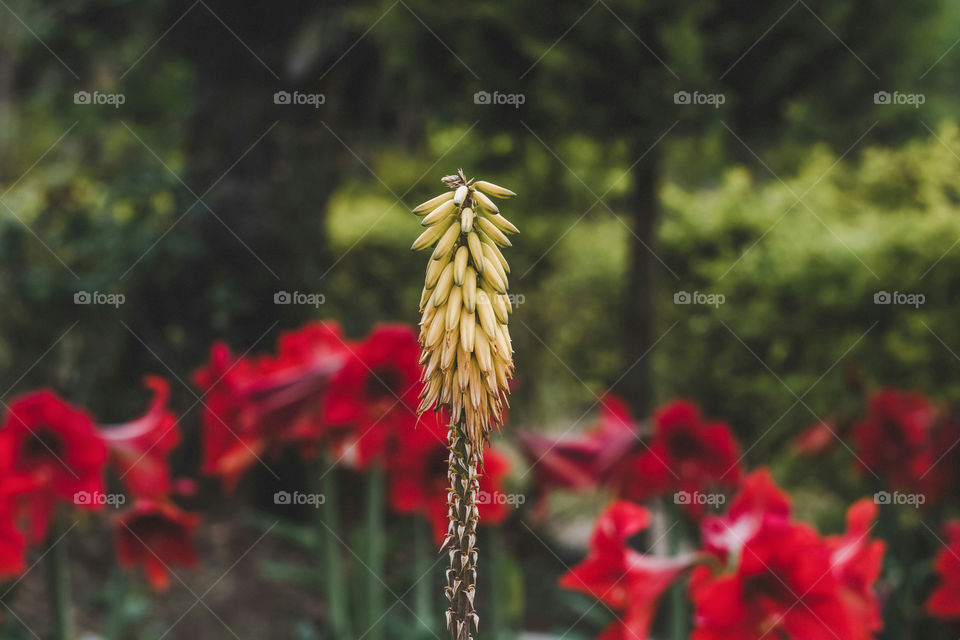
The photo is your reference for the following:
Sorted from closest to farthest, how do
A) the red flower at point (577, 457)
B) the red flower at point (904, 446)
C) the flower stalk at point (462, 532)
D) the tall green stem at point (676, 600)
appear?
the flower stalk at point (462, 532), the tall green stem at point (676, 600), the red flower at point (577, 457), the red flower at point (904, 446)

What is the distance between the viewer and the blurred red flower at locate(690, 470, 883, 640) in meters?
1.47

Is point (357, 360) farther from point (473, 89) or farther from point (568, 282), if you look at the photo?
point (568, 282)

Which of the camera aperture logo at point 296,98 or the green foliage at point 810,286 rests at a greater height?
the camera aperture logo at point 296,98

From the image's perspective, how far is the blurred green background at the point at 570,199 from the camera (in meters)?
3.61

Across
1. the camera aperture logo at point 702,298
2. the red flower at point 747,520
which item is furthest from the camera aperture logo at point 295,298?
the red flower at point 747,520

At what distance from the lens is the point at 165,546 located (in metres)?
2.12

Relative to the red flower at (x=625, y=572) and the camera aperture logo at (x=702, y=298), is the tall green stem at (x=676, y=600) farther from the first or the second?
the camera aperture logo at (x=702, y=298)

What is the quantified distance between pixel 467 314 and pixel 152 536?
1.58 meters

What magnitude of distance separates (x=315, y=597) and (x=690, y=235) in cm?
330

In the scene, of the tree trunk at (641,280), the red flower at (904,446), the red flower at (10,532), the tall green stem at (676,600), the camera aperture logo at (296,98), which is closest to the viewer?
the red flower at (10,532)

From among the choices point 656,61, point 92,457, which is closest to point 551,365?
point 656,61

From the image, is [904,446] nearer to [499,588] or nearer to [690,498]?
[690,498]

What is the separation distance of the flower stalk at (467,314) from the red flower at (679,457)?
1.48m

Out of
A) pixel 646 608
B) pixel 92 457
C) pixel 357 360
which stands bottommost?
pixel 646 608
